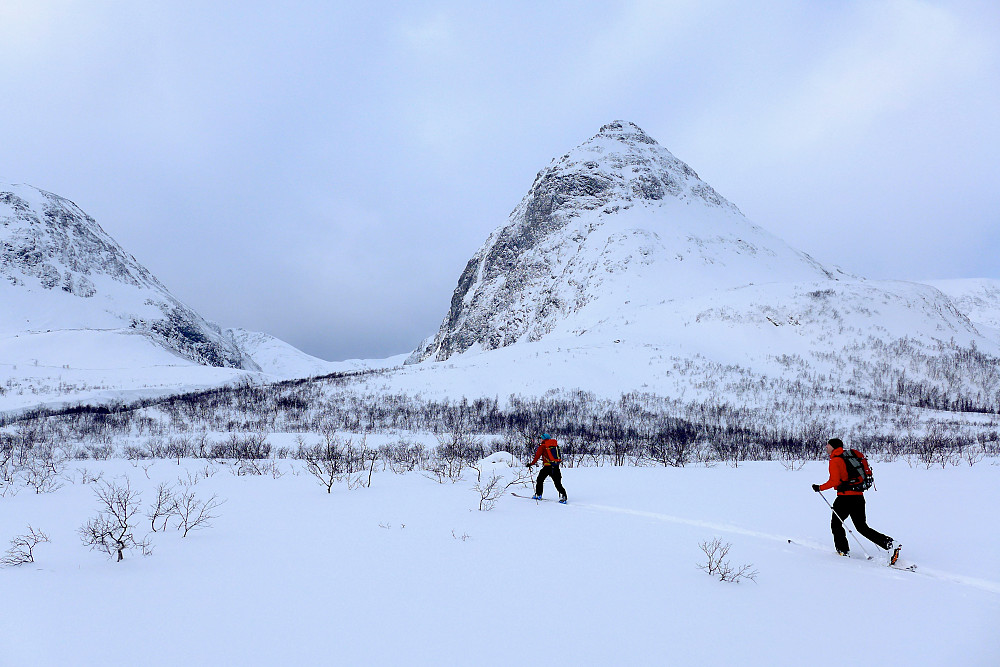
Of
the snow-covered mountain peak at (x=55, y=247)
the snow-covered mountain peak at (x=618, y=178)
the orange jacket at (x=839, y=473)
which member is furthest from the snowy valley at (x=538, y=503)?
the snow-covered mountain peak at (x=55, y=247)

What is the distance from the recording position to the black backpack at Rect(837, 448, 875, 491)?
18.4ft

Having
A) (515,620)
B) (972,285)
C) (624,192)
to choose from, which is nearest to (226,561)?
(515,620)

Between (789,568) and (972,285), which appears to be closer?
(789,568)

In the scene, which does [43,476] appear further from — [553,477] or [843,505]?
[843,505]

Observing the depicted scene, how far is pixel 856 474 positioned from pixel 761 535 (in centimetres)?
152

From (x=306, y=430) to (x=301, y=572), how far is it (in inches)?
793

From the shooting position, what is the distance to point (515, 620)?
3793 millimetres

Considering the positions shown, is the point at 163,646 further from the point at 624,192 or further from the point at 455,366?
the point at 624,192

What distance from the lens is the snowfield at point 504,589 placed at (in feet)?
11.0

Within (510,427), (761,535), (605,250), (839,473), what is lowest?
(510,427)

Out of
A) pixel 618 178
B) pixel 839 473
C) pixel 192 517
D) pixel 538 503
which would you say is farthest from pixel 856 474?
pixel 618 178

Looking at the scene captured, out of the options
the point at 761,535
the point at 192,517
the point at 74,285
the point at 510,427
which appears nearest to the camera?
the point at 761,535

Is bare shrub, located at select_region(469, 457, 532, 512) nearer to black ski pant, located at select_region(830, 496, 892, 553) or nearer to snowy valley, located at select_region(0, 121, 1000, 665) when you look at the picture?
snowy valley, located at select_region(0, 121, 1000, 665)

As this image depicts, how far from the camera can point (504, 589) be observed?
442 centimetres
